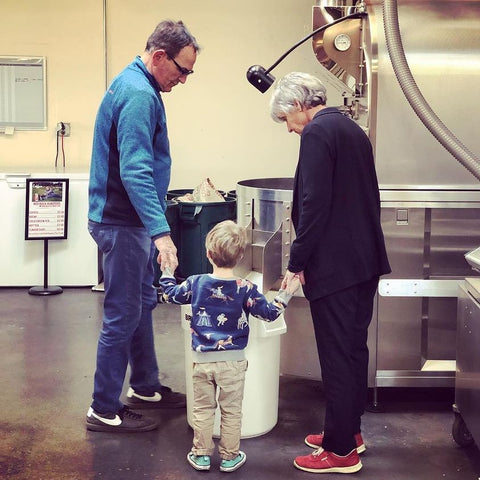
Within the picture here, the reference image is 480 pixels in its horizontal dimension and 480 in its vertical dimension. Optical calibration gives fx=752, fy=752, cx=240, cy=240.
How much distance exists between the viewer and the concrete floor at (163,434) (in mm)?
2660

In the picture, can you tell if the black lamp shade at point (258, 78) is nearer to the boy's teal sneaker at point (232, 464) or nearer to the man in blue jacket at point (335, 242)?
the man in blue jacket at point (335, 242)

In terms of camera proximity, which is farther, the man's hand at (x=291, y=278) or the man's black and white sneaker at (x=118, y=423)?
the man's black and white sneaker at (x=118, y=423)

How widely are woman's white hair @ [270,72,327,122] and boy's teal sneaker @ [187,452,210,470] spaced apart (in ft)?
4.08

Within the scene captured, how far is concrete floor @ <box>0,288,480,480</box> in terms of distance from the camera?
2.66 m

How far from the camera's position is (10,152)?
5938 millimetres

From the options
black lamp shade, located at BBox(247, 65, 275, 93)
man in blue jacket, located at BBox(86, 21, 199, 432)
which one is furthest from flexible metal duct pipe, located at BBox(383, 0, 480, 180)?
man in blue jacket, located at BBox(86, 21, 199, 432)

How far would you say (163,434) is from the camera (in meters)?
2.96

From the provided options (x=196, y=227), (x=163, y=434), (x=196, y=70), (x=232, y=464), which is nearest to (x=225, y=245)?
(x=232, y=464)

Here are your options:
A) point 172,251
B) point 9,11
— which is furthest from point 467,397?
point 9,11

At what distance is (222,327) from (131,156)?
2.25 feet

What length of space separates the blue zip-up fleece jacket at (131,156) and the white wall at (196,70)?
3138 mm

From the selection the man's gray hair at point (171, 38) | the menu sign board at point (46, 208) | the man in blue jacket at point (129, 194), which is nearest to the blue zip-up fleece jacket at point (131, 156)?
the man in blue jacket at point (129, 194)

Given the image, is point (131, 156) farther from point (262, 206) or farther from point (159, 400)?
point (159, 400)

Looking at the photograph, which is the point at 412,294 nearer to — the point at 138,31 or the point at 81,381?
the point at 81,381
